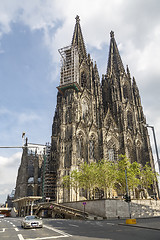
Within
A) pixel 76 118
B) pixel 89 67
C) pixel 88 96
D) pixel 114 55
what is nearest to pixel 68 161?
pixel 76 118

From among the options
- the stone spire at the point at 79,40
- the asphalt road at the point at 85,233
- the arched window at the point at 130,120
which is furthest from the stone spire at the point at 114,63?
the asphalt road at the point at 85,233

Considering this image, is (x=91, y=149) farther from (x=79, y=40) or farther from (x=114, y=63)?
(x=79, y=40)

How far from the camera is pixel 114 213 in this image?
24.6 metres

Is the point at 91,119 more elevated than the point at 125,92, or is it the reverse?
the point at 125,92

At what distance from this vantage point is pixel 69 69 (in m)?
54.8

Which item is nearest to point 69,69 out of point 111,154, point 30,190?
point 111,154

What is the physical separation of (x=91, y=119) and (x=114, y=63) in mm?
24241

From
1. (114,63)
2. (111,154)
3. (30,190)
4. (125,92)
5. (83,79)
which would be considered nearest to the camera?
(111,154)

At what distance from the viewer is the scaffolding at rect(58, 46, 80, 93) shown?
51844 mm

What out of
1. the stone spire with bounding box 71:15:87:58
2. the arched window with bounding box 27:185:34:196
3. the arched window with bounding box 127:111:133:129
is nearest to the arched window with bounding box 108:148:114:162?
the arched window with bounding box 127:111:133:129

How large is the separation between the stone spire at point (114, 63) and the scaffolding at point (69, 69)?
1178cm

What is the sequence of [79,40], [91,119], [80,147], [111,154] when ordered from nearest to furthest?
[80,147]
[111,154]
[91,119]
[79,40]

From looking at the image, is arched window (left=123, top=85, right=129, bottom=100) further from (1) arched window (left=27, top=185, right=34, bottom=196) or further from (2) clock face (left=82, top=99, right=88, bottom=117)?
(1) arched window (left=27, top=185, right=34, bottom=196)

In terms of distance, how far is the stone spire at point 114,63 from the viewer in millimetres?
61250
